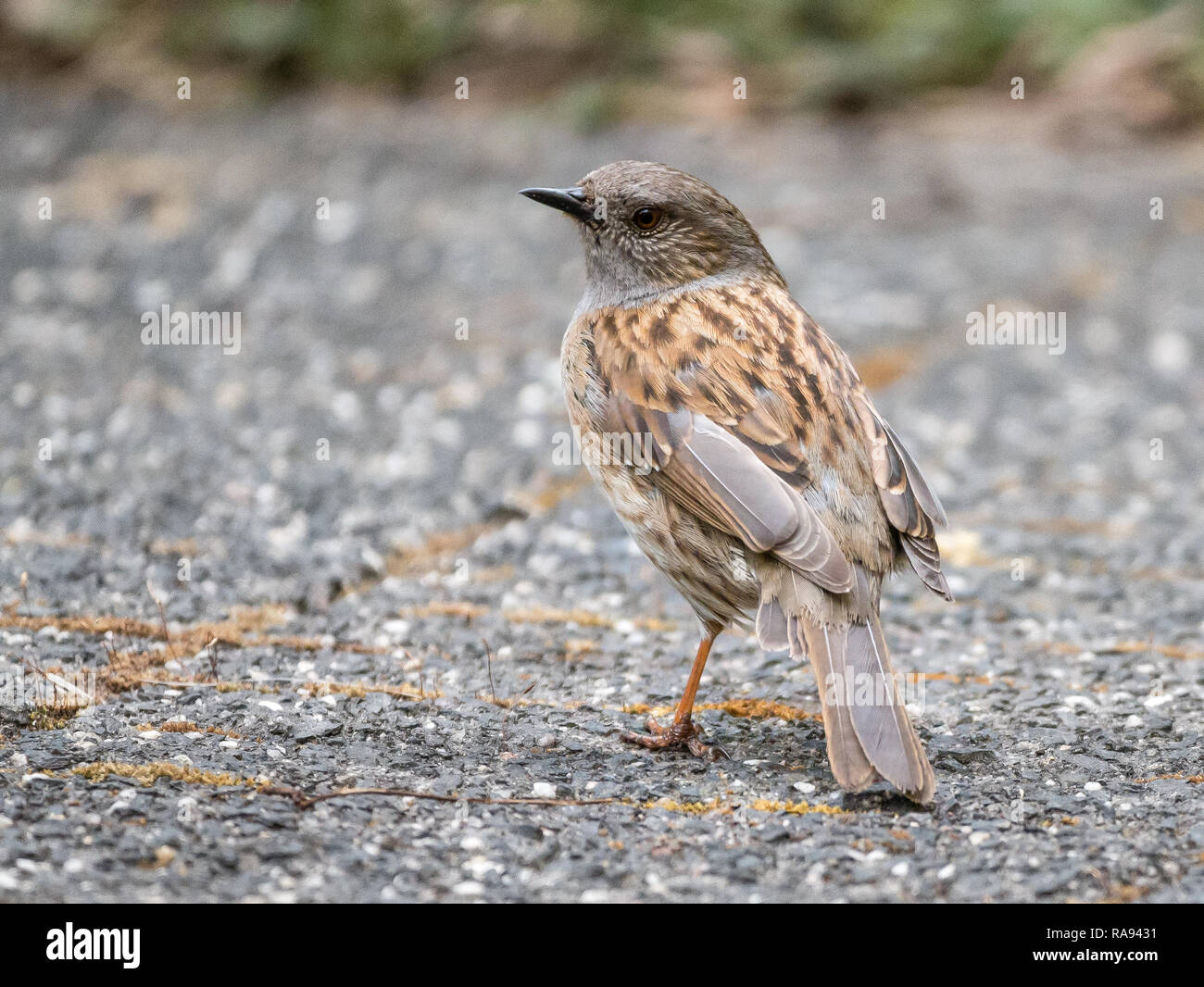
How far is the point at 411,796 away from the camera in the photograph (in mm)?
4297

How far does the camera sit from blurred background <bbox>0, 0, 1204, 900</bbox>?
4.39 metres

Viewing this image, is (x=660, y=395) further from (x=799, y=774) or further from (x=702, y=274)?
(x=799, y=774)

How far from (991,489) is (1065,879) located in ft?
12.9

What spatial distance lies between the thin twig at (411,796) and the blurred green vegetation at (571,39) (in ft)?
28.9

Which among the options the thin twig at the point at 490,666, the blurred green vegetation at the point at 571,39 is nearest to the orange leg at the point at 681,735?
the thin twig at the point at 490,666

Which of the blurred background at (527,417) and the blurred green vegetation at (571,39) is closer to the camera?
the blurred background at (527,417)

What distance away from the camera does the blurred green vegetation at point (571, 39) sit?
1215cm

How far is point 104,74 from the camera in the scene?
1211 cm

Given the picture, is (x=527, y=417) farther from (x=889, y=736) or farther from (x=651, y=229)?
(x=889, y=736)

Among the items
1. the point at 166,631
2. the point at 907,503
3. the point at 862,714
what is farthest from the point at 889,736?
the point at 166,631

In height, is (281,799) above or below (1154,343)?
below

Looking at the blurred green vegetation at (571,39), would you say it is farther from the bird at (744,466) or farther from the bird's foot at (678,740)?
the bird's foot at (678,740)

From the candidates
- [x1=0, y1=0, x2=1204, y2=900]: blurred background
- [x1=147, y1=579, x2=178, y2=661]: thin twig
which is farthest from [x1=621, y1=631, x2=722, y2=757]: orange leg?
[x1=147, y1=579, x2=178, y2=661]: thin twig

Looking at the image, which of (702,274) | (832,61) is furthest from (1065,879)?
(832,61)
